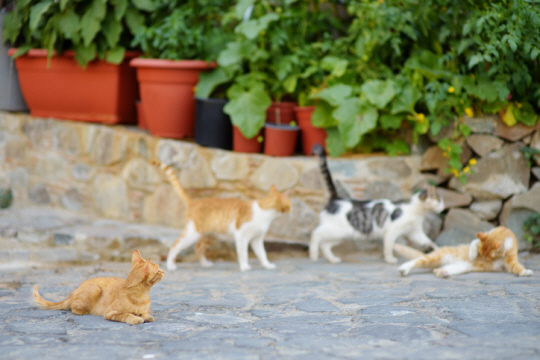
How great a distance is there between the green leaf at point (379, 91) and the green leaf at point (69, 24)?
256cm

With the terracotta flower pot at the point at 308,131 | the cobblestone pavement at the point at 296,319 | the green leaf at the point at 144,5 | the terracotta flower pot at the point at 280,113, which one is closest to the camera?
the cobblestone pavement at the point at 296,319

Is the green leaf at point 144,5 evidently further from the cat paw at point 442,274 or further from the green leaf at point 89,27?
the cat paw at point 442,274

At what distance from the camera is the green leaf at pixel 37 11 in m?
5.36

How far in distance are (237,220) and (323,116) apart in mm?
1129

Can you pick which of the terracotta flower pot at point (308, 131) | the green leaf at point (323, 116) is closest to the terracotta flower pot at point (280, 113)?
the terracotta flower pot at point (308, 131)

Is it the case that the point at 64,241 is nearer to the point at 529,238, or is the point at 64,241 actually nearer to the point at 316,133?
the point at 316,133

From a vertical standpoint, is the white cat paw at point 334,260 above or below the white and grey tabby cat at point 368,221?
below

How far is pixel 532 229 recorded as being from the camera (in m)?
4.40

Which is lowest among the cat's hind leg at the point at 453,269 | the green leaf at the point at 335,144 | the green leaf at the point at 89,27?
the cat's hind leg at the point at 453,269

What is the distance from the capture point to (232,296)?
335 centimetres

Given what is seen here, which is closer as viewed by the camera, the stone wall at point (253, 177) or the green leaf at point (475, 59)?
the green leaf at point (475, 59)

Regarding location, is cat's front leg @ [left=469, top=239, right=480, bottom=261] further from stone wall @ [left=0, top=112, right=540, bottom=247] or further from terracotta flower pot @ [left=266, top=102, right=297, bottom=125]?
terracotta flower pot @ [left=266, top=102, right=297, bottom=125]

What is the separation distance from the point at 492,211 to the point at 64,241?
10.8 feet

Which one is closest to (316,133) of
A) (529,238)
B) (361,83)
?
(361,83)
